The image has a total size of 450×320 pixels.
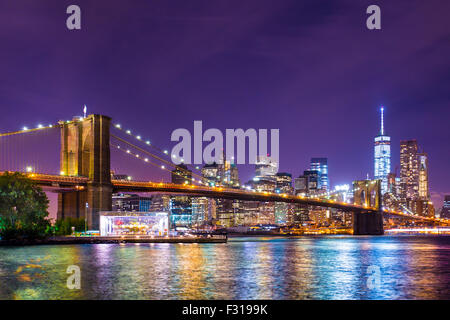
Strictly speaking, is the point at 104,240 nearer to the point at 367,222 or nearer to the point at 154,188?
the point at 154,188

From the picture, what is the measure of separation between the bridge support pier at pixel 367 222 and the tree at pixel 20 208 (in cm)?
9282

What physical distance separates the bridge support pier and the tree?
9282 centimetres

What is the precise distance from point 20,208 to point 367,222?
99085 millimetres

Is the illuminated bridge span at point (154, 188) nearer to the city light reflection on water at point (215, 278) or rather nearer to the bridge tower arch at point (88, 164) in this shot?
the bridge tower arch at point (88, 164)

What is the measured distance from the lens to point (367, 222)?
142750 millimetres

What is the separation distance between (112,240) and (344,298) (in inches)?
2065

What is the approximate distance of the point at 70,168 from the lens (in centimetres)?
8350

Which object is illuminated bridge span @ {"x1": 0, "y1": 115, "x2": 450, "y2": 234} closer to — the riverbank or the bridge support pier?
the riverbank

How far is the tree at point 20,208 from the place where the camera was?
64.4 metres

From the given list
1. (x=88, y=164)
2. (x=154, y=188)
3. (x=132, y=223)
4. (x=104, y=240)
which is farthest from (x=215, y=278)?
(x=88, y=164)

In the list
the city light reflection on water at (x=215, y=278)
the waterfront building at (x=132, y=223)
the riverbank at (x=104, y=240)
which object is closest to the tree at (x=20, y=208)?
the riverbank at (x=104, y=240)

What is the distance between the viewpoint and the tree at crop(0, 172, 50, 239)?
211 feet

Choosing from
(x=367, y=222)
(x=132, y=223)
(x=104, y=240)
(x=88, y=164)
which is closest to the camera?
(x=104, y=240)
